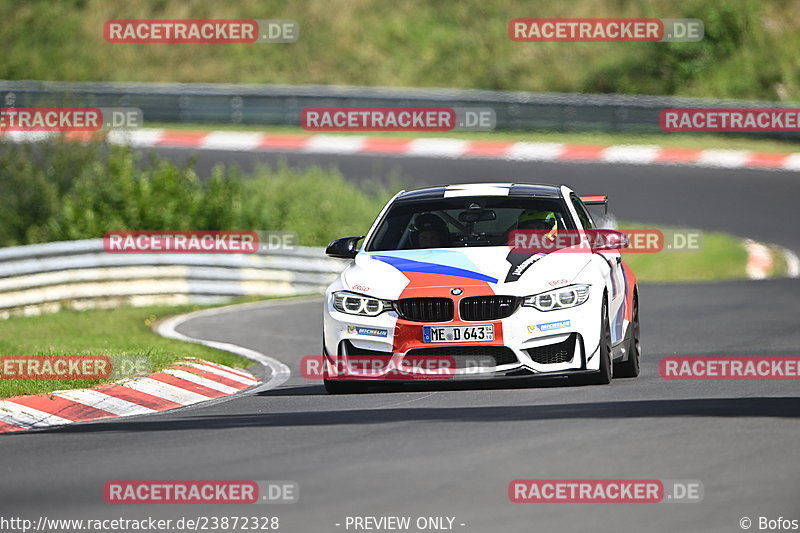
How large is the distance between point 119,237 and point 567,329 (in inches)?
435

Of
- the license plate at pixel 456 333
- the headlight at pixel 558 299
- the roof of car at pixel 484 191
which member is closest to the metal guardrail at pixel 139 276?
the roof of car at pixel 484 191

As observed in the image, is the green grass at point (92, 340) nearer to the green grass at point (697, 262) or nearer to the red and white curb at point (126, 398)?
the red and white curb at point (126, 398)

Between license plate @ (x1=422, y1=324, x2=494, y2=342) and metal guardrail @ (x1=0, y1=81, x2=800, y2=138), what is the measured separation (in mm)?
20998

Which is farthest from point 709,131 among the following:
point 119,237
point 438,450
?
point 438,450

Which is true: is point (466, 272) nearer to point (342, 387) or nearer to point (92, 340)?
point (342, 387)

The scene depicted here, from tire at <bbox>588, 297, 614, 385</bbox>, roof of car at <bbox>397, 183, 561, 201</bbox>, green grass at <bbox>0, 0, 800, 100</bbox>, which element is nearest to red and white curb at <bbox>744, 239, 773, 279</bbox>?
roof of car at <bbox>397, 183, 561, 201</bbox>

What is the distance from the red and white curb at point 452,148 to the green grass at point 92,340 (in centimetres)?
1058

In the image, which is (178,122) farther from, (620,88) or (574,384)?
(574,384)

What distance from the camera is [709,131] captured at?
32.0 m

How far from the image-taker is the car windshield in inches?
463

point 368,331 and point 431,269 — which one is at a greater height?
point 431,269

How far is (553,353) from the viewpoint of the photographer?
1067 cm

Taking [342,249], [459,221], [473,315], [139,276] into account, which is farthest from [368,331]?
[139,276]

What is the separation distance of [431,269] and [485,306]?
540 millimetres
